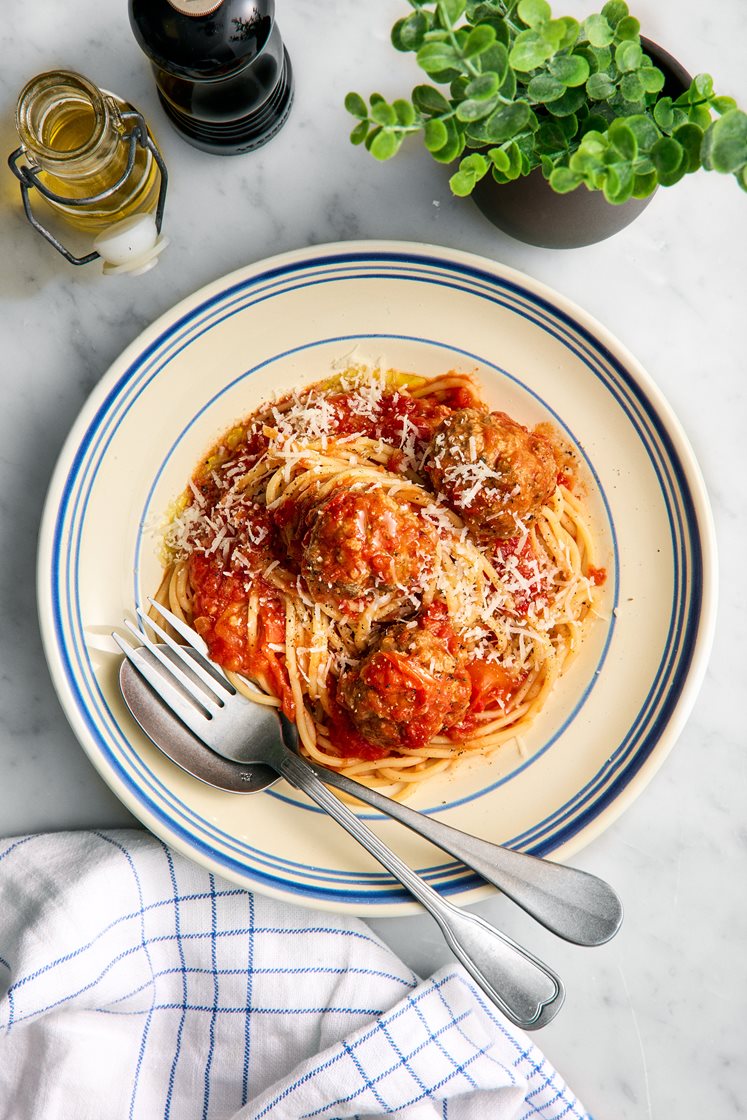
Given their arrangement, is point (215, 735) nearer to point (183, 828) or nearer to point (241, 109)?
point (183, 828)

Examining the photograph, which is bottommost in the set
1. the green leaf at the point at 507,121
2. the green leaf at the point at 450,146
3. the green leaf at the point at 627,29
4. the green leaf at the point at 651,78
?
the green leaf at the point at 450,146

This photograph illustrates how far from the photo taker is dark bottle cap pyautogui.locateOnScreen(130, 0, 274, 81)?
3.47m

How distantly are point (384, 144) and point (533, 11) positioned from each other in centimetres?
64

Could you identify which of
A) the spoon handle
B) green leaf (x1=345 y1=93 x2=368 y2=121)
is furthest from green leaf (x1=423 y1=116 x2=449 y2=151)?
the spoon handle

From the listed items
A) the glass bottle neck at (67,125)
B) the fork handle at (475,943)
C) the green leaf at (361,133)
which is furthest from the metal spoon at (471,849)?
the green leaf at (361,133)

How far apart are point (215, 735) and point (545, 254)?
276 centimetres

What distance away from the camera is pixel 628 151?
2.98m

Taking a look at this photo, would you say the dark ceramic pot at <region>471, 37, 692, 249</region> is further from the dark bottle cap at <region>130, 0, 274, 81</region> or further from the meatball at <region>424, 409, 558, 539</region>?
A: the dark bottle cap at <region>130, 0, 274, 81</region>

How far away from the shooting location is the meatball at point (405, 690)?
11.9ft

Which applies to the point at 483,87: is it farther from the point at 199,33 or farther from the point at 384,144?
the point at 199,33

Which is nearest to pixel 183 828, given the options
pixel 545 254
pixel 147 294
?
pixel 147 294

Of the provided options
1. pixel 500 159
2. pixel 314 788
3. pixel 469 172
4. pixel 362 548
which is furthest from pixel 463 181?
pixel 314 788

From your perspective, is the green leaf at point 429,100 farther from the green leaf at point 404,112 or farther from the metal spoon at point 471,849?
the metal spoon at point 471,849

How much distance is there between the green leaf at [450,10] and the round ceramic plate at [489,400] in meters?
1.14
